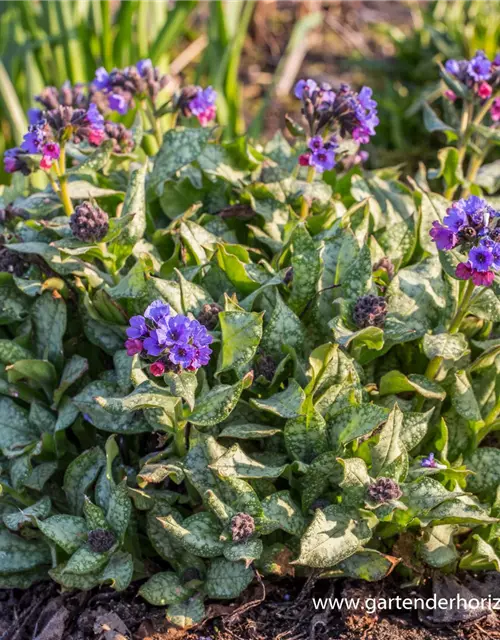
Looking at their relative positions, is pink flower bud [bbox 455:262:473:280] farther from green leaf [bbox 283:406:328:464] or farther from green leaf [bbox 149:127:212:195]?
green leaf [bbox 149:127:212:195]

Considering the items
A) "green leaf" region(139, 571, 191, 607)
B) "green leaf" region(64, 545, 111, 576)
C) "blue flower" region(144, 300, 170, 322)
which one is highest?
"blue flower" region(144, 300, 170, 322)

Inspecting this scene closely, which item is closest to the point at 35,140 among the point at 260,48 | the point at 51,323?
A: the point at 51,323

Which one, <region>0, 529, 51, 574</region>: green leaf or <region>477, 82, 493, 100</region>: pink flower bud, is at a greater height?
<region>477, 82, 493, 100</region>: pink flower bud

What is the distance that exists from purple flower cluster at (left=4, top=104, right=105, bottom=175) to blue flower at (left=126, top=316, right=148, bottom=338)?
0.67m

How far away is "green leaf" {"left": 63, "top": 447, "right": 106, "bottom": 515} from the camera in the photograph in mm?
2326

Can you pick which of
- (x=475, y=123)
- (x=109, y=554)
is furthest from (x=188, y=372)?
(x=475, y=123)

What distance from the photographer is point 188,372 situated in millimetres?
2020

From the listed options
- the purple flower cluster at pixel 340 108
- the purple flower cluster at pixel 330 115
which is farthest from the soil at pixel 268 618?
the purple flower cluster at pixel 340 108

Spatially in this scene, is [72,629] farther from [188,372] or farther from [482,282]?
[482,282]

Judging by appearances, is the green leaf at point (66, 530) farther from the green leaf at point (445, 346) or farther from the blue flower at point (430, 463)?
the green leaf at point (445, 346)

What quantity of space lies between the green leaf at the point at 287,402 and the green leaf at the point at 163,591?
52cm

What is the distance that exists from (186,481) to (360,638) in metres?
0.62

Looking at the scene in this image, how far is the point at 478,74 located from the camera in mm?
2684

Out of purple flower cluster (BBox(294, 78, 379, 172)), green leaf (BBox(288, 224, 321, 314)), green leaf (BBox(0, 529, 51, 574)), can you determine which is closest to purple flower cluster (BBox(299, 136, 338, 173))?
purple flower cluster (BBox(294, 78, 379, 172))
